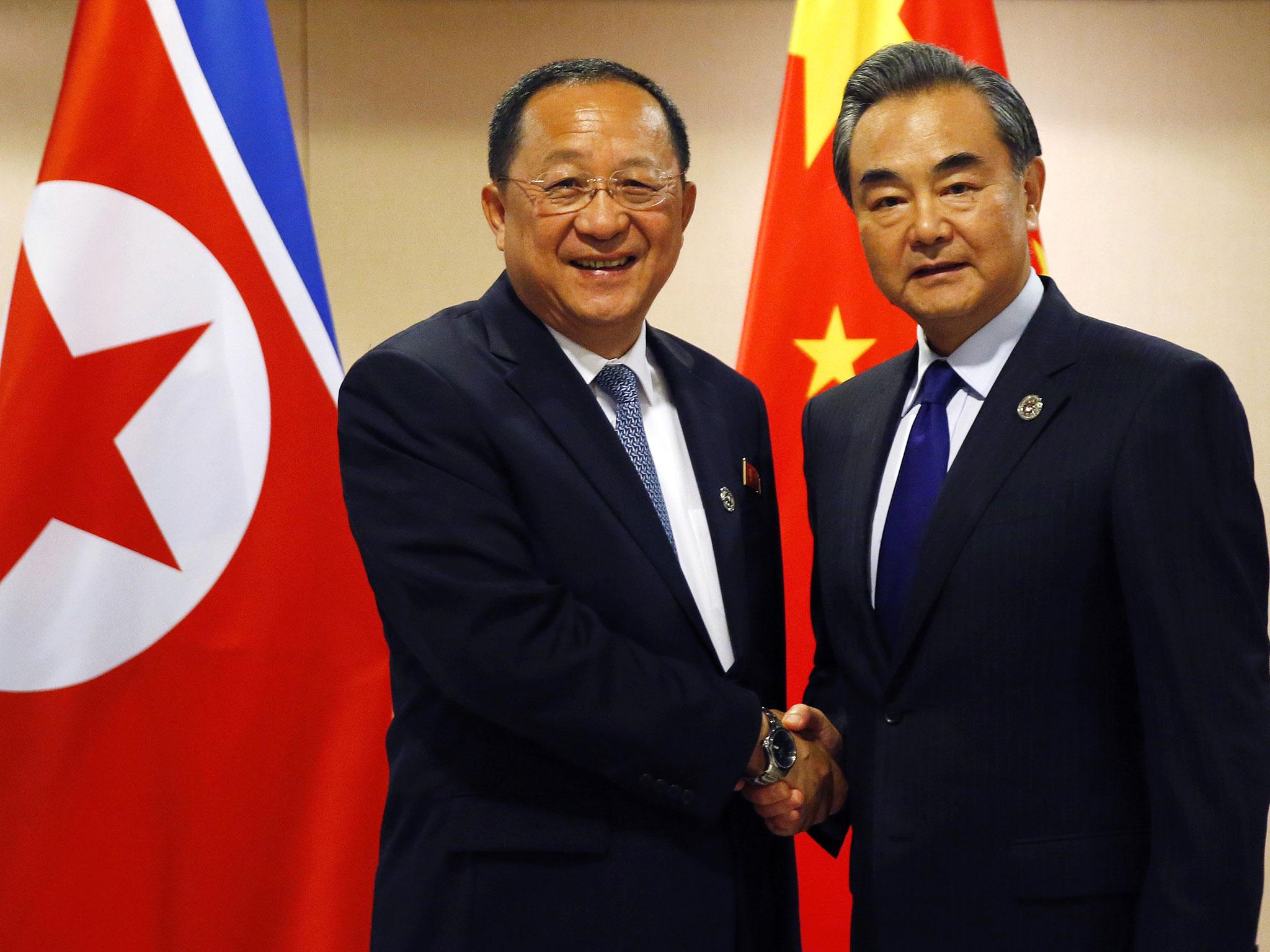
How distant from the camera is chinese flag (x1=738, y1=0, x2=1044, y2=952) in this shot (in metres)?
2.84

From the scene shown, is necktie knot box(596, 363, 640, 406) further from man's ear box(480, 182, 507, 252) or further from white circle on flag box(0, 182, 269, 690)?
white circle on flag box(0, 182, 269, 690)

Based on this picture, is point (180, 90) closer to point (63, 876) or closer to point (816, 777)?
point (63, 876)

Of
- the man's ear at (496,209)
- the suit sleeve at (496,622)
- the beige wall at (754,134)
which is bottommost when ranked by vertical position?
the suit sleeve at (496,622)

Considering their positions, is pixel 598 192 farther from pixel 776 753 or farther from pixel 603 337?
pixel 776 753

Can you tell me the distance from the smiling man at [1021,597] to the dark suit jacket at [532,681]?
0.67ft

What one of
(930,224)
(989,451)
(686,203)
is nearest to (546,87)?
A: (686,203)

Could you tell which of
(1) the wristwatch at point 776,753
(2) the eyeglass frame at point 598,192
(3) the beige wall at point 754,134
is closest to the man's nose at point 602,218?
(2) the eyeglass frame at point 598,192

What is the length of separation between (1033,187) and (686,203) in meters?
0.55

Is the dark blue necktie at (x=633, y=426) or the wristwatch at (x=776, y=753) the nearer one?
the wristwatch at (x=776, y=753)

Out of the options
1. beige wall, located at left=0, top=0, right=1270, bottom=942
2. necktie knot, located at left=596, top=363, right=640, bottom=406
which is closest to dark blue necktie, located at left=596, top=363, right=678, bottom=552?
necktie knot, located at left=596, top=363, right=640, bottom=406

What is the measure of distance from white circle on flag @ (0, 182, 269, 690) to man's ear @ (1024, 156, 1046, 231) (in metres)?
1.57

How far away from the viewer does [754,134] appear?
355cm

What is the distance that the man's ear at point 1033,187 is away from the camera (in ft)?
5.86

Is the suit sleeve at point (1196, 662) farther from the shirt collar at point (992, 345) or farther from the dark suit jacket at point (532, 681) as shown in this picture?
the dark suit jacket at point (532, 681)
